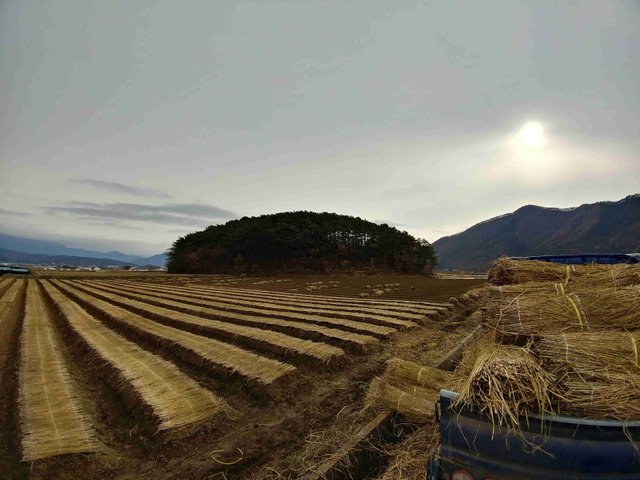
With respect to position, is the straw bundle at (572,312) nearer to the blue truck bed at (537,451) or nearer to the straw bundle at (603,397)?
the straw bundle at (603,397)

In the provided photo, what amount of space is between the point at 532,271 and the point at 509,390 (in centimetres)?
233

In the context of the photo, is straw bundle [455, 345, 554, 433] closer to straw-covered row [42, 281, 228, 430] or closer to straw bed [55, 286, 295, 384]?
straw-covered row [42, 281, 228, 430]

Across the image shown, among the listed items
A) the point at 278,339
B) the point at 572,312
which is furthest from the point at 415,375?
the point at 278,339

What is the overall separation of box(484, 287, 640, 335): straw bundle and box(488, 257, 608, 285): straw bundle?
24.2 inches

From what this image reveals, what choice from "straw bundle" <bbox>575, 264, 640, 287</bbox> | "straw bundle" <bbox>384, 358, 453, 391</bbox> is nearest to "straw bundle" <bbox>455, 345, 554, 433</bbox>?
"straw bundle" <bbox>575, 264, 640, 287</bbox>

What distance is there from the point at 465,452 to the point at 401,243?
7142cm

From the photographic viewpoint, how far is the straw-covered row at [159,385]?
4.91 metres

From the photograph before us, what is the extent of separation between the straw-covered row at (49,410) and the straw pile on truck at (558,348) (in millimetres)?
4548

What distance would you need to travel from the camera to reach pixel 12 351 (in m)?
8.65

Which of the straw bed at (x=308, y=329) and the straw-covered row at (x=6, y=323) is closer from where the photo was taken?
the straw-covered row at (x=6, y=323)

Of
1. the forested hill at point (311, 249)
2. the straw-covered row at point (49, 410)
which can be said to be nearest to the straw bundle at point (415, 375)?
the straw-covered row at point (49, 410)

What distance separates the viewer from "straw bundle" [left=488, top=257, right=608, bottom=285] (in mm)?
3865

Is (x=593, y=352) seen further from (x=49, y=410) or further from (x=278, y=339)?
(x=278, y=339)

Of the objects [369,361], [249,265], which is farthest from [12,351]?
[249,265]
